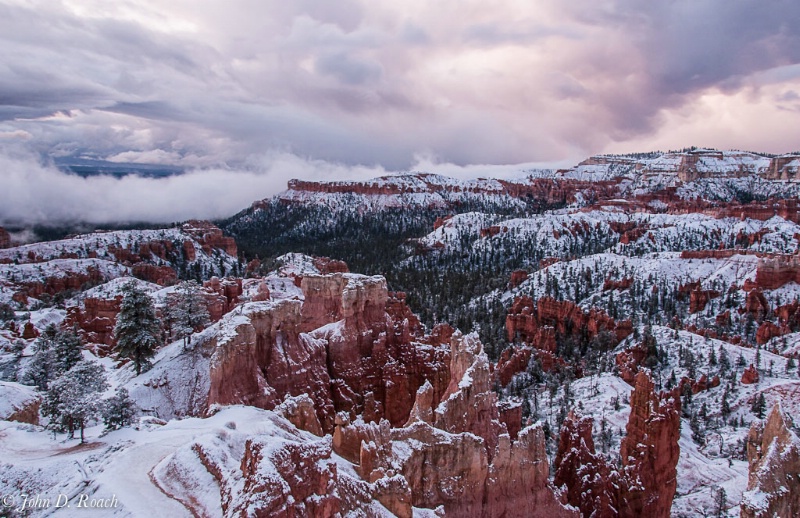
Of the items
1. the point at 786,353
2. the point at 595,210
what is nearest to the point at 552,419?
the point at 786,353

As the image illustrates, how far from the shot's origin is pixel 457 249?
489ft

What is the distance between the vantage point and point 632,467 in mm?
24297

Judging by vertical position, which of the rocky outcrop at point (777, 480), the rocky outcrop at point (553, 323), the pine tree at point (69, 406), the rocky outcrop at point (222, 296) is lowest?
the rocky outcrop at point (553, 323)

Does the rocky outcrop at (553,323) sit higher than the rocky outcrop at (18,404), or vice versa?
the rocky outcrop at (18,404)

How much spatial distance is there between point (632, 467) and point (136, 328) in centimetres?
3034

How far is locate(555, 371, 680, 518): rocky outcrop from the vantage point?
2247 centimetres

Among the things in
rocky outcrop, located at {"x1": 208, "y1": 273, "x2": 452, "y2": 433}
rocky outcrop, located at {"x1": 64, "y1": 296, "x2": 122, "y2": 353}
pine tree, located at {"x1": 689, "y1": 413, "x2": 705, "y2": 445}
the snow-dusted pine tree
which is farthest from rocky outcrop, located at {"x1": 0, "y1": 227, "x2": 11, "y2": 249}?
pine tree, located at {"x1": 689, "y1": 413, "x2": 705, "y2": 445}

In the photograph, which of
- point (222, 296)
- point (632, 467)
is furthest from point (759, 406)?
point (222, 296)

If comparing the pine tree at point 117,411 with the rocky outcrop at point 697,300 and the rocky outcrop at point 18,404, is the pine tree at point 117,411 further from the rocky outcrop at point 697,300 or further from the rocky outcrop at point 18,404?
the rocky outcrop at point 697,300

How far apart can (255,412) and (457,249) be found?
131m

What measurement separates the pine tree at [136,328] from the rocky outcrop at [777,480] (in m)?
32.4

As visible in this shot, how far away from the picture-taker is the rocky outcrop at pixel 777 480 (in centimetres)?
1432

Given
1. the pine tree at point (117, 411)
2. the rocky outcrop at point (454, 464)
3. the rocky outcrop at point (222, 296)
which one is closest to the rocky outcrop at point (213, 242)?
the rocky outcrop at point (222, 296)

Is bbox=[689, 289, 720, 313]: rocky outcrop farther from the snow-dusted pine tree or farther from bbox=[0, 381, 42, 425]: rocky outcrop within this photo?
bbox=[0, 381, 42, 425]: rocky outcrop
